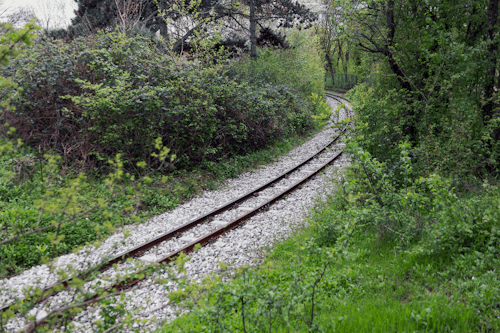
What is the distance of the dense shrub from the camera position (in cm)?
971

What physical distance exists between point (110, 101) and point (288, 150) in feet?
31.3

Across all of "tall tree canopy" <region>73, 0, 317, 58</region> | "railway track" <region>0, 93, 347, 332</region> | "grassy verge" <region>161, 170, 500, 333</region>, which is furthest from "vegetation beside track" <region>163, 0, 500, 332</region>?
"tall tree canopy" <region>73, 0, 317, 58</region>

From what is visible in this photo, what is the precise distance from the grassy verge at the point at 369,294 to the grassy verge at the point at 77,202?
1615 mm

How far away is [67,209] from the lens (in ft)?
7.60

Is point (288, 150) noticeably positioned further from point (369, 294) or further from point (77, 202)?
point (77, 202)

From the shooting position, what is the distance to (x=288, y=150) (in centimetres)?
1634

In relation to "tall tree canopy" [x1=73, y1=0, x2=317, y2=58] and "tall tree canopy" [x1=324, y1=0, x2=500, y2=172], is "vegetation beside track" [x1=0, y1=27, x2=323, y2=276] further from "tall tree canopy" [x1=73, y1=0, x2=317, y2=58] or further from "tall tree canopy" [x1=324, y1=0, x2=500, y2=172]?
"tall tree canopy" [x1=73, y1=0, x2=317, y2=58]

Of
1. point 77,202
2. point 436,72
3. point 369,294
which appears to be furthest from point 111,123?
point 436,72

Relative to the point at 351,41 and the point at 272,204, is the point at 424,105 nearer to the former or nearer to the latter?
the point at 351,41

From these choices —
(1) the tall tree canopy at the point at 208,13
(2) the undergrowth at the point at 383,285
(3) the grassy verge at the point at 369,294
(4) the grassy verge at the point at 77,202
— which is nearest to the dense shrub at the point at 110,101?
(4) the grassy verge at the point at 77,202

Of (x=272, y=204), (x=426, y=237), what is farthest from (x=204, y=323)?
(x=272, y=204)

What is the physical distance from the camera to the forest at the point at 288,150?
321 cm

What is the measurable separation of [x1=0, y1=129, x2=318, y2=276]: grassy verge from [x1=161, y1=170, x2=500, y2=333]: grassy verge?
161 cm

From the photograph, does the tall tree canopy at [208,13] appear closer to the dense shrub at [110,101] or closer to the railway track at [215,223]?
the dense shrub at [110,101]
